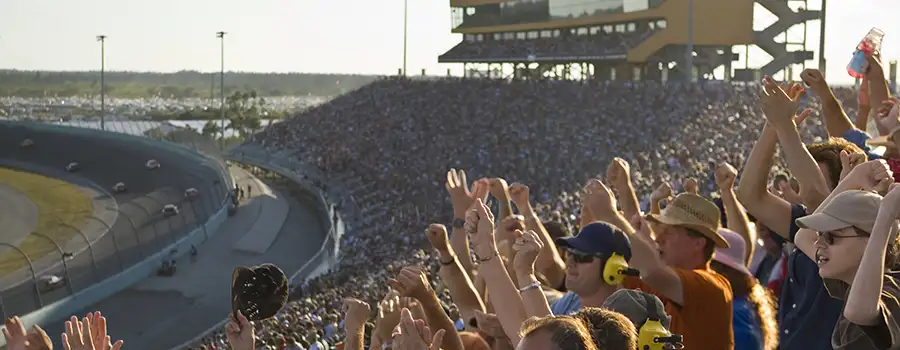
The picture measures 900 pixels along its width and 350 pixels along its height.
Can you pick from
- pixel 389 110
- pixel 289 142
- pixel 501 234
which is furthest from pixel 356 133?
pixel 501 234

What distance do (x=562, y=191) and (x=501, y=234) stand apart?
767 inches

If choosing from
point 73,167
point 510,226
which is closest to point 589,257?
point 510,226

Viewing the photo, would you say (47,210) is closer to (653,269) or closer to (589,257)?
(589,257)

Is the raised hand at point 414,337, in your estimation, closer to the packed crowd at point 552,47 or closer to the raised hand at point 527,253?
the raised hand at point 527,253

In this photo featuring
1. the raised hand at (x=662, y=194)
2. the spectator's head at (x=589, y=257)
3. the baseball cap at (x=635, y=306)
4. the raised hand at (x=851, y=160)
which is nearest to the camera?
the baseball cap at (x=635, y=306)

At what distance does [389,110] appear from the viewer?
2045 inches

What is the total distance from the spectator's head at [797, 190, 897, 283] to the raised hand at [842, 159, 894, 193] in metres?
0.67

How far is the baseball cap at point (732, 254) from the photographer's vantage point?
20.2 ft

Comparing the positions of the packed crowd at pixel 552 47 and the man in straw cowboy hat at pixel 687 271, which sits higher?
the packed crowd at pixel 552 47

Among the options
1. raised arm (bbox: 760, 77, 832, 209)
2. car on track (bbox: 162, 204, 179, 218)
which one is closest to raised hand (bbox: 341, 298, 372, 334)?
raised arm (bbox: 760, 77, 832, 209)

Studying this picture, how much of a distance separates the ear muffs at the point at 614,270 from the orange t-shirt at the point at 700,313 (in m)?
0.17

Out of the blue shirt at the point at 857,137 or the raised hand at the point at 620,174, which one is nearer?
the blue shirt at the point at 857,137

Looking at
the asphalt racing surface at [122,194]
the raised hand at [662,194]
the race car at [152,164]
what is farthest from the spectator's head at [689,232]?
the race car at [152,164]

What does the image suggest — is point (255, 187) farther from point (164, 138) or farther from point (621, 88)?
point (621, 88)
